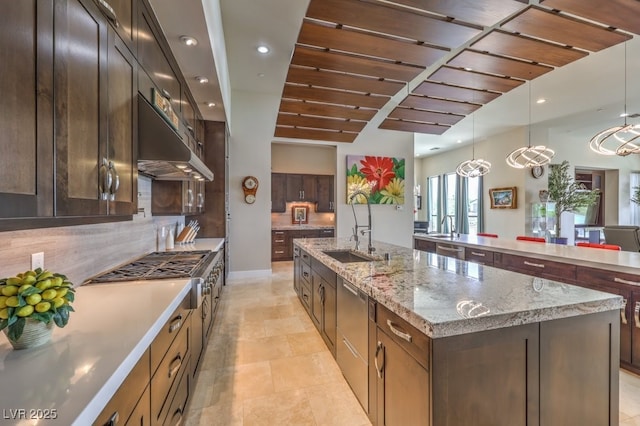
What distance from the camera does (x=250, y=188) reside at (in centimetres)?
553

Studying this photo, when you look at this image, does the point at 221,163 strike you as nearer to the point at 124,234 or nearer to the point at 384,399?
the point at 124,234

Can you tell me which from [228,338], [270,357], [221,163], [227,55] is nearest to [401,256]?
[270,357]

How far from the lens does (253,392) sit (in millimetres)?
2162

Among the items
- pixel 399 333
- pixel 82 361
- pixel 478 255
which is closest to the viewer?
pixel 82 361

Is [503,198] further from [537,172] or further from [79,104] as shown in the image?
[79,104]

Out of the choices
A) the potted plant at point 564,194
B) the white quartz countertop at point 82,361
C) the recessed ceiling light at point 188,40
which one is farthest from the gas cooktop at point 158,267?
the potted plant at point 564,194

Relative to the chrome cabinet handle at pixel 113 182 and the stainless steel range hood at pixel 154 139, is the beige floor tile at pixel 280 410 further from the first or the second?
the stainless steel range hood at pixel 154 139

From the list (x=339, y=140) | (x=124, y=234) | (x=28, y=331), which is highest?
(x=339, y=140)

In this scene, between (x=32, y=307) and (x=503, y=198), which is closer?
(x=32, y=307)

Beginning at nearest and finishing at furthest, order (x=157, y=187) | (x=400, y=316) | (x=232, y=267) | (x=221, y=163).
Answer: (x=400, y=316), (x=157, y=187), (x=221, y=163), (x=232, y=267)

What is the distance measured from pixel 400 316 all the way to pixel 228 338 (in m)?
2.30

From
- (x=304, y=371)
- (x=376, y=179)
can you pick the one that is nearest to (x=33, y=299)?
(x=304, y=371)

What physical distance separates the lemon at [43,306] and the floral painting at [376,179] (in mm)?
5563

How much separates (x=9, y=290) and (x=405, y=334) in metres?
1.50
